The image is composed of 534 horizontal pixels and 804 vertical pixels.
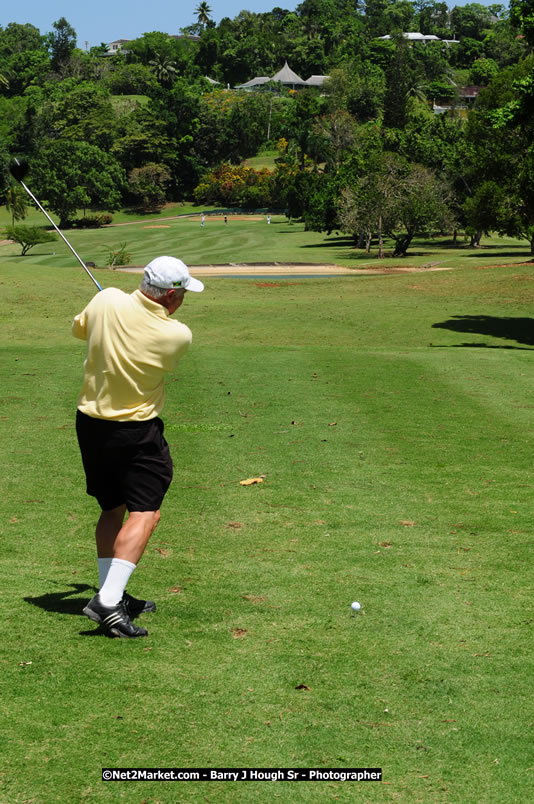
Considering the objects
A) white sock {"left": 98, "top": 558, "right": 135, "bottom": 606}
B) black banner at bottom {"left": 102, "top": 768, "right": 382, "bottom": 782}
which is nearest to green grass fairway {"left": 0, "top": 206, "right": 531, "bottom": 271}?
white sock {"left": 98, "top": 558, "right": 135, "bottom": 606}

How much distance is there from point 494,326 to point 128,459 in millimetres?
30757

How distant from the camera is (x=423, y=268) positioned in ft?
211

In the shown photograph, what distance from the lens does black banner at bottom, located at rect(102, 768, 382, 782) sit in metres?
4.46

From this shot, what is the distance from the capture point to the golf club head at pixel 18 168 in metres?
7.86

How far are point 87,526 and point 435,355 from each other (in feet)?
54.7

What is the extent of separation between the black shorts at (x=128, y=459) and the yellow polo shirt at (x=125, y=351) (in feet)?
0.28

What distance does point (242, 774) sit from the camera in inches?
178

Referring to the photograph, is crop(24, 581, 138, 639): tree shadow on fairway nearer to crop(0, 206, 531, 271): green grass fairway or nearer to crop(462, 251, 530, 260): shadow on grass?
crop(0, 206, 531, 271): green grass fairway

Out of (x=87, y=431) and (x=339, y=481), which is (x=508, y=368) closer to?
(x=339, y=481)

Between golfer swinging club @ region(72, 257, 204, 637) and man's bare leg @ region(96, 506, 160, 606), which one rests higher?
golfer swinging club @ region(72, 257, 204, 637)

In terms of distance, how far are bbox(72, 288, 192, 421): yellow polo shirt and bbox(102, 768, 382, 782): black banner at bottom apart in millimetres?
2420

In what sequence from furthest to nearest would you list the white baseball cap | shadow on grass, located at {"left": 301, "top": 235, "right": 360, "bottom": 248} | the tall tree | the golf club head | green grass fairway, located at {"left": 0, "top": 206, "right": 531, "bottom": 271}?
the tall tree < shadow on grass, located at {"left": 301, "top": 235, "right": 360, "bottom": 248} < green grass fairway, located at {"left": 0, "top": 206, "right": 531, "bottom": 271} < the golf club head < the white baseball cap

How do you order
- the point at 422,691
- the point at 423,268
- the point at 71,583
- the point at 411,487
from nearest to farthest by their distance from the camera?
the point at 422,691, the point at 71,583, the point at 411,487, the point at 423,268

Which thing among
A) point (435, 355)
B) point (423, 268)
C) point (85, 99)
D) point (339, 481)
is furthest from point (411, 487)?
point (85, 99)
